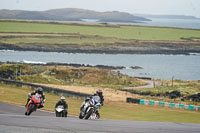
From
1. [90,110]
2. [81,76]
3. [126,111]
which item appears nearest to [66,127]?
[90,110]

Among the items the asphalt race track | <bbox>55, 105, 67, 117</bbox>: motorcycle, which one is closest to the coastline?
<bbox>55, 105, 67, 117</bbox>: motorcycle

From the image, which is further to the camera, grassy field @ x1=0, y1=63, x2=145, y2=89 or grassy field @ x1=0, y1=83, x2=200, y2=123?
grassy field @ x1=0, y1=63, x2=145, y2=89

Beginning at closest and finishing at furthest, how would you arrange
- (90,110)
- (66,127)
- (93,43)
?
(66,127), (90,110), (93,43)

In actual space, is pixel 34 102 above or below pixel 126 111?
above

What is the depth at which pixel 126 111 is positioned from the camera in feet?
111

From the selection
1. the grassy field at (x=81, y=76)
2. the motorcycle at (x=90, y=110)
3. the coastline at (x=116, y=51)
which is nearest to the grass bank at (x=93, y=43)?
the coastline at (x=116, y=51)

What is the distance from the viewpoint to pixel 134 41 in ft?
577

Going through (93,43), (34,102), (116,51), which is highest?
(34,102)

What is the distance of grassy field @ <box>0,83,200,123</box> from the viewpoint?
30.1 metres

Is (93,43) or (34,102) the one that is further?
(93,43)

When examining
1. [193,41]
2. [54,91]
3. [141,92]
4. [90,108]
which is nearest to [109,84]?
[141,92]

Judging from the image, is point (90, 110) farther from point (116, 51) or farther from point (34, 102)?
point (116, 51)

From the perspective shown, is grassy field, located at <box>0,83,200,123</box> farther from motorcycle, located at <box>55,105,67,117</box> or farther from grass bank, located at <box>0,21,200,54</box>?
grass bank, located at <box>0,21,200,54</box>

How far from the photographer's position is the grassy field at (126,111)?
30109 millimetres
